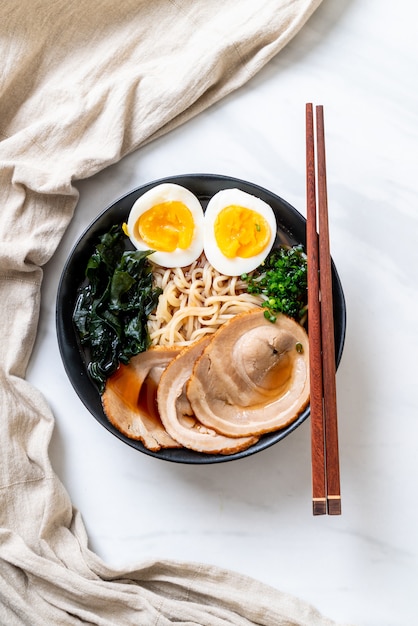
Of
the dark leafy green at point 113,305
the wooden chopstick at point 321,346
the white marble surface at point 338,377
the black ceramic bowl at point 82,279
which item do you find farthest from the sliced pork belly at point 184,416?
the wooden chopstick at point 321,346

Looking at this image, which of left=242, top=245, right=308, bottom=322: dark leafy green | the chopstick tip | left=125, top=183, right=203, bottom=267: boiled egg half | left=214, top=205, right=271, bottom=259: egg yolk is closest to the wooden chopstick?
the chopstick tip

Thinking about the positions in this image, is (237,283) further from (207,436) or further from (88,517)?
(88,517)

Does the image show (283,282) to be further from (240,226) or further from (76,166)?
(76,166)

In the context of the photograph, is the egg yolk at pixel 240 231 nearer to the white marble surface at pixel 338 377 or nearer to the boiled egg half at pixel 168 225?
the boiled egg half at pixel 168 225

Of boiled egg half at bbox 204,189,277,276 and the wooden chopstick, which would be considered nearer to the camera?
the wooden chopstick

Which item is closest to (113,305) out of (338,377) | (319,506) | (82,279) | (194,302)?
(82,279)

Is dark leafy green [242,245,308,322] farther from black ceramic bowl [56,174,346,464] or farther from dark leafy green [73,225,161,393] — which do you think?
dark leafy green [73,225,161,393]

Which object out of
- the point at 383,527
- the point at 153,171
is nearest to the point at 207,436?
the point at 383,527
